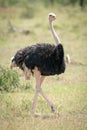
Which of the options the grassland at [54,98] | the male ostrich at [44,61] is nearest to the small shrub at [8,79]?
the grassland at [54,98]

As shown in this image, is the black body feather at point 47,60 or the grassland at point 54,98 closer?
the grassland at point 54,98

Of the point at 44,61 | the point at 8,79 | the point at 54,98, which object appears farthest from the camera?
the point at 8,79

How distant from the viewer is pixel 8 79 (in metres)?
11.2

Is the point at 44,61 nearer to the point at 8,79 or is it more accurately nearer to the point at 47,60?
the point at 47,60

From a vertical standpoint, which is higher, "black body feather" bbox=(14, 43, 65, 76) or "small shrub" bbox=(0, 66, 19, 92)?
"black body feather" bbox=(14, 43, 65, 76)

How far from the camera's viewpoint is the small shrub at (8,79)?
36.4 ft

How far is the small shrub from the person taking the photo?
1110 cm

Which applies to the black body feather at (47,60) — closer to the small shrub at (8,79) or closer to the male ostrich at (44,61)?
the male ostrich at (44,61)

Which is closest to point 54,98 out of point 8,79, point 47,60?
point 8,79

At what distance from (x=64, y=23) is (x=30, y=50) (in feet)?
60.6

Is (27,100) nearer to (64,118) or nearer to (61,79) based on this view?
(64,118)

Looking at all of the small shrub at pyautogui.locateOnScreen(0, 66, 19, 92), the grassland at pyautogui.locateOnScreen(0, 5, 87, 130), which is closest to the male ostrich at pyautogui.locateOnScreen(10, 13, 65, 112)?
the grassland at pyautogui.locateOnScreen(0, 5, 87, 130)

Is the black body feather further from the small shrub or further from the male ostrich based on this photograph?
the small shrub

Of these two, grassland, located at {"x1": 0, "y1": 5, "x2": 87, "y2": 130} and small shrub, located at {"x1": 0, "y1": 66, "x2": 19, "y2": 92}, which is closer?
grassland, located at {"x1": 0, "y1": 5, "x2": 87, "y2": 130}
